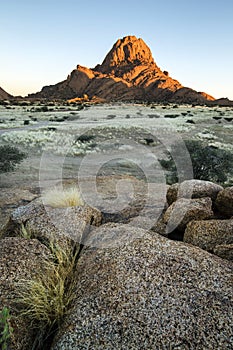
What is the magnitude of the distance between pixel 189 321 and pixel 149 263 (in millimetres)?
820

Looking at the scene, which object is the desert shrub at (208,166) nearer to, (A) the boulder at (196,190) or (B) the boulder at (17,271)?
(A) the boulder at (196,190)

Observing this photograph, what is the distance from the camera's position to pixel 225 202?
5621 millimetres

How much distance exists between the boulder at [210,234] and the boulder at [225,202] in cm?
108

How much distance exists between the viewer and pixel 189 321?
2.83 metres

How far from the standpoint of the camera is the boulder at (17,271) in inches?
115

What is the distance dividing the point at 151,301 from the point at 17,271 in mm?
1633

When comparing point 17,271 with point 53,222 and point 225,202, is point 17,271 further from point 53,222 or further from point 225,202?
point 225,202

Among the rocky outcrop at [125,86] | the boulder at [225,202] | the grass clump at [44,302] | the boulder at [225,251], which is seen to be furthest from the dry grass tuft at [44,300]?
the rocky outcrop at [125,86]

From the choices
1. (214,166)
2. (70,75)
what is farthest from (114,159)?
(70,75)

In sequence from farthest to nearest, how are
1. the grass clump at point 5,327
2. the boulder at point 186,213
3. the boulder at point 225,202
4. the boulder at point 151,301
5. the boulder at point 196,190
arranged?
the boulder at point 196,190
the boulder at point 225,202
the boulder at point 186,213
the boulder at point 151,301
the grass clump at point 5,327

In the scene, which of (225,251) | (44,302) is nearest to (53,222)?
(44,302)

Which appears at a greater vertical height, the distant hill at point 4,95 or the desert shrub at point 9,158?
the desert shrub at point 9,158

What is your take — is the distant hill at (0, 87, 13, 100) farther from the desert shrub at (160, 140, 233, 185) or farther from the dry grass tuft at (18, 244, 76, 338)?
the dry grass tuft at (18, 244, 76, 338)

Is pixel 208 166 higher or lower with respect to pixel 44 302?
lower
